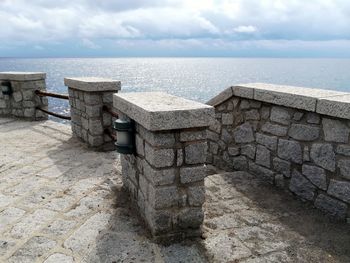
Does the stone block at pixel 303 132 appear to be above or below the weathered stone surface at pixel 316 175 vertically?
above

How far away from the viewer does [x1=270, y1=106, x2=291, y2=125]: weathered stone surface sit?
448 cm

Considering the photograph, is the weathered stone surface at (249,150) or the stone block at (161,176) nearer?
the stone block at (161,176)

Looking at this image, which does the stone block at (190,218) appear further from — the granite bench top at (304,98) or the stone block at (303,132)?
the granite bench top at (304,98)

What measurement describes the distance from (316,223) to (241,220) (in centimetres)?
84

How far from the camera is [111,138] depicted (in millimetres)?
6301

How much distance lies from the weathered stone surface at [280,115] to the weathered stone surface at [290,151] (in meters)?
0.27

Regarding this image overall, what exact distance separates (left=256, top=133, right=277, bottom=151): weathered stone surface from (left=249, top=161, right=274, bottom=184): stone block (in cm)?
36

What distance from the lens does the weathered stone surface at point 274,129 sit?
4562 millimetres

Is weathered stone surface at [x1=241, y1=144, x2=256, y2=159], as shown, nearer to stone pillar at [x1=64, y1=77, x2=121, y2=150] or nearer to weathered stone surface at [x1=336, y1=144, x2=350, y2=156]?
weathered stone surface at [x1=336, y1=144, x2=350, y2=156]

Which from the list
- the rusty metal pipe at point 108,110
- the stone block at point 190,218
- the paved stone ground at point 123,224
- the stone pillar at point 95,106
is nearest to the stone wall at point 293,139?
the paved stone ground at point 123,224

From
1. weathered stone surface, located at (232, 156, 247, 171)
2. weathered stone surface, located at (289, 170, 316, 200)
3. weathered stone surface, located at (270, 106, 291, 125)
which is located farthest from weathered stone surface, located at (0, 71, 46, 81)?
→ weathered stone surface, located at (289, 170, 316, 200)

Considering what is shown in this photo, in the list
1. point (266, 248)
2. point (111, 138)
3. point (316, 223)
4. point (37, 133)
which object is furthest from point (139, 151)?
point (37, 133)

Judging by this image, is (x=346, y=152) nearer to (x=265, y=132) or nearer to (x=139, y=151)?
(x=265, y=132)

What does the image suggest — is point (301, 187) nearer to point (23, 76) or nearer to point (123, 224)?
point (123, 224)
